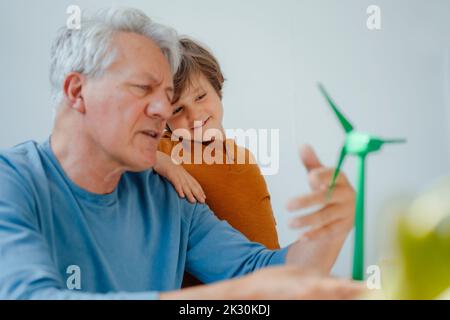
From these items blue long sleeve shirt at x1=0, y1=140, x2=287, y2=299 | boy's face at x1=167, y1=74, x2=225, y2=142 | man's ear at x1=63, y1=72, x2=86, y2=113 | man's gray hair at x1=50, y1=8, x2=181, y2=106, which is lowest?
blue long sleeve shirt at x1=0, y1=140, x2=287, y2=299

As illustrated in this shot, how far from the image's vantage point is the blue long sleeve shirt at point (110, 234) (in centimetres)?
104

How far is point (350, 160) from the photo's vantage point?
1.15 meters

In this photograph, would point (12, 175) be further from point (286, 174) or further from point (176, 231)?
point (286, 174)

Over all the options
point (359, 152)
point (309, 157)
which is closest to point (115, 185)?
point (309, 157)

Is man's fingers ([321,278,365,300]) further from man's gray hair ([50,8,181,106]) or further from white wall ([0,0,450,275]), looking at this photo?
man's gray hair ([50,8,181,106])

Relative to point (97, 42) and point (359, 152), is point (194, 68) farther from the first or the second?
point (359, 152)

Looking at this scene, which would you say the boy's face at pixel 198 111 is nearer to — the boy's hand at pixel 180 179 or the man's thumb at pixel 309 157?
the boy's hand at pixel 180 179

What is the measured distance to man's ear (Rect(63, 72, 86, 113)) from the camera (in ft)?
4.05

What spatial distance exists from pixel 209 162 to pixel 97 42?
0.42 m

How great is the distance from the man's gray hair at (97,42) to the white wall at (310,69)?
10cm

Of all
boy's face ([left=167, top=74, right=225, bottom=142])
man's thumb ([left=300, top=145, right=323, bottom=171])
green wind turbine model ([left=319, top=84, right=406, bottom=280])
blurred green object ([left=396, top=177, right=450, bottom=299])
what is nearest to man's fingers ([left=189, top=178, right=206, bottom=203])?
boy's face ([left=167, top=74, right=225, bottom=142])

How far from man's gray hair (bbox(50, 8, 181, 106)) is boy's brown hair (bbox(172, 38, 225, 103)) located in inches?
4.0

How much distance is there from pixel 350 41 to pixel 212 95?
0.34 m
